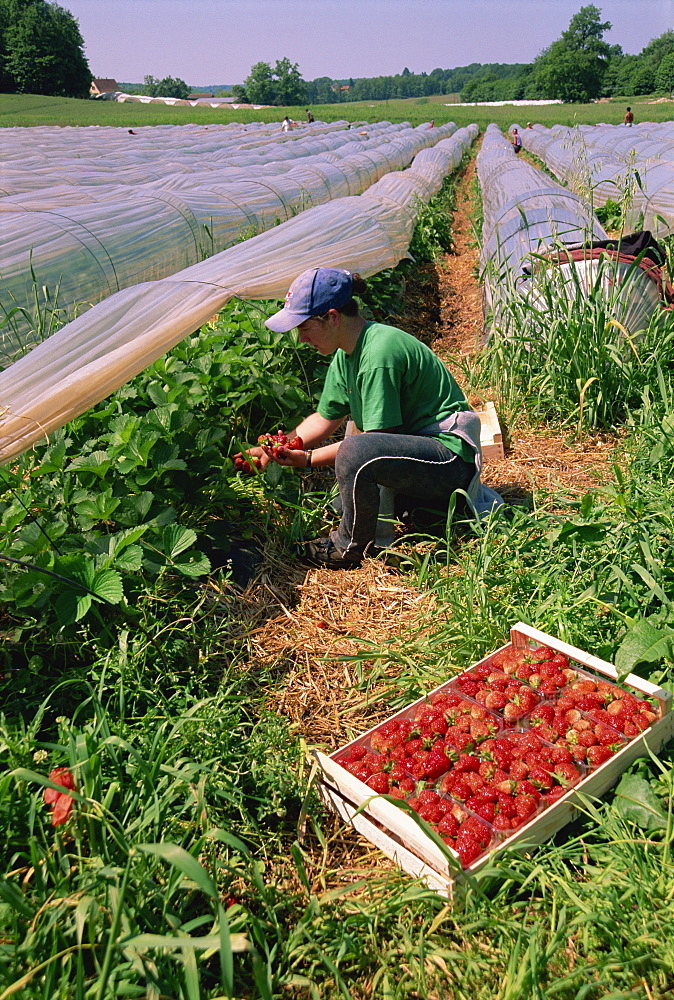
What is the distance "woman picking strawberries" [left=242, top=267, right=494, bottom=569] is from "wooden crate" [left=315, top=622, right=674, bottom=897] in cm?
93

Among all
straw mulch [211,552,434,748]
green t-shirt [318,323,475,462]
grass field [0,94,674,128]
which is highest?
grass field [0,94,674,128]

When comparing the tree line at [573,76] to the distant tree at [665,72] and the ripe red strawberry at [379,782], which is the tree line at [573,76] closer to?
the distant tree at [665,72]

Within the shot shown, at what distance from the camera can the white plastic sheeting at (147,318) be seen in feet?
7.89

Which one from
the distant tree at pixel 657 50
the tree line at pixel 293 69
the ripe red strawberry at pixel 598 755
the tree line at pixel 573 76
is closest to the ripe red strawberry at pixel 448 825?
the ripe red strawberry at pixel 598 755

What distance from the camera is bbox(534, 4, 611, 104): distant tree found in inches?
2468

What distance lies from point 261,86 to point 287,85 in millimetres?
3275

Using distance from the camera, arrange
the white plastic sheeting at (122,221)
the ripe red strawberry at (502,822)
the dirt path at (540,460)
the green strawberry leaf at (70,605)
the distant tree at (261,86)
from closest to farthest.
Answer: the ripe red strawberry at (502,822) < the green strawberry leaf at (70,605) < the dirt path at (540,460) < the white plastic sheeting at (122,221) < the distant tree at (261,86)

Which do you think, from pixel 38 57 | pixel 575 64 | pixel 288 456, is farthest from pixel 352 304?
pixel 575 64

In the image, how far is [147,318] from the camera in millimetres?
3047

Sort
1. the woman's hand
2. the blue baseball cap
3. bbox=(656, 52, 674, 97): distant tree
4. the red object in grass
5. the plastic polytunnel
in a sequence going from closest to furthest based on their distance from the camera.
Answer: the red object in grass
the blue baseball cap
the woman's hand
the plastic polytunnel
bbox=(656, 52, 674, 97): distant tree

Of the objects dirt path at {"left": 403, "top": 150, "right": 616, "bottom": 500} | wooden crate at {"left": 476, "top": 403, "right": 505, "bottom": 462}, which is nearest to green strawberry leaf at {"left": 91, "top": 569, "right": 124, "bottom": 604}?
dirt path at {"left": 403, "top": 150, "right": 616, "bottom": 500}

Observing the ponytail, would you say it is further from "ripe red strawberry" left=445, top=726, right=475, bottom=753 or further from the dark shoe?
"ripe red strawberry" left=445, top=726, right=475, bottom=753

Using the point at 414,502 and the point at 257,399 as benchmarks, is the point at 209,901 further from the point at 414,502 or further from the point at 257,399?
the point at 257,399

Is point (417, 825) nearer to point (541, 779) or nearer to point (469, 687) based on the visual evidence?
point (541, 779)
